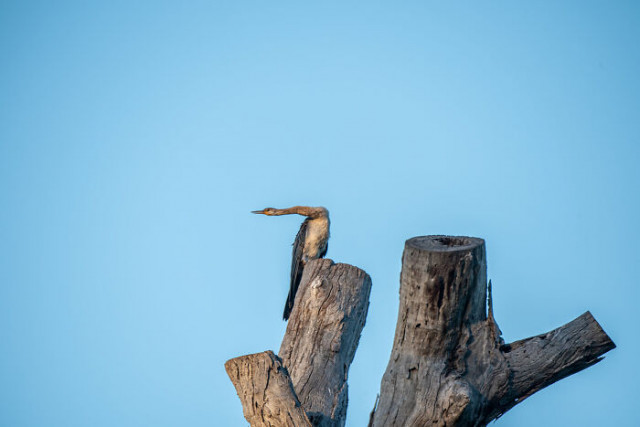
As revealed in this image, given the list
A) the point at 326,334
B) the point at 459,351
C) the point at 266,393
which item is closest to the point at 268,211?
the point at 326,334

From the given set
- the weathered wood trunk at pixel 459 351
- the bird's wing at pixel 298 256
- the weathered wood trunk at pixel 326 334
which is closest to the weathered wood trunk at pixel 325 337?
the weathered wood trunk at pixel 326 334

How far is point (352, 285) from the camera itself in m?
5.40

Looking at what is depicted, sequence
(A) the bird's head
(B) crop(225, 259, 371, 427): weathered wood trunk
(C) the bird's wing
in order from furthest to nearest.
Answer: (A) the bird's head < (C) the bird's wing < (B) crop(225, 259, 371, 427): weathered wood trunk

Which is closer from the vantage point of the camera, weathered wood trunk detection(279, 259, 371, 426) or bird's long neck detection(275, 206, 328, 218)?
weathered wood trunk detection(279, 259, 371, 426)

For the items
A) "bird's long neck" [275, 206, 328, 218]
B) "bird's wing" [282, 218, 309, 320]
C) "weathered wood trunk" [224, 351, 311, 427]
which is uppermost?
"bird's long neck" [275, 206, 328, 218]

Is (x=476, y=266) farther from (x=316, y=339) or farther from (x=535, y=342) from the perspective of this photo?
(x=316, y=339)

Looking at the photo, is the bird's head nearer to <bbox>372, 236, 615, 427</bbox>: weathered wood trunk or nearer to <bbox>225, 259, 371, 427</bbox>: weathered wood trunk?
<bbox>225, 259, 371, 427</bbox>: weathered wood trunk

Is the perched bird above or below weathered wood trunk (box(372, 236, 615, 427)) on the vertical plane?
above

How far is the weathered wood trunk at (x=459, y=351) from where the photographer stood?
12.0 ft

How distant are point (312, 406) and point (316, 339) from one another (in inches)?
22.8

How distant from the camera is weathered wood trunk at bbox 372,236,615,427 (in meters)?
3.65

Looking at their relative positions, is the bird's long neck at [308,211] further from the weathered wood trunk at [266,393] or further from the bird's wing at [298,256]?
the weathered wood trunk at [266,393]

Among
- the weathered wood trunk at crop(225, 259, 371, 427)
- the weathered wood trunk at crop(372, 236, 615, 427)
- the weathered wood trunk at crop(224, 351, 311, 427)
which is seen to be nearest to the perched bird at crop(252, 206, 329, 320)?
the weathered wood trunk at crop(225, 259, 371, 427)

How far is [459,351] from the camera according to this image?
376cm
